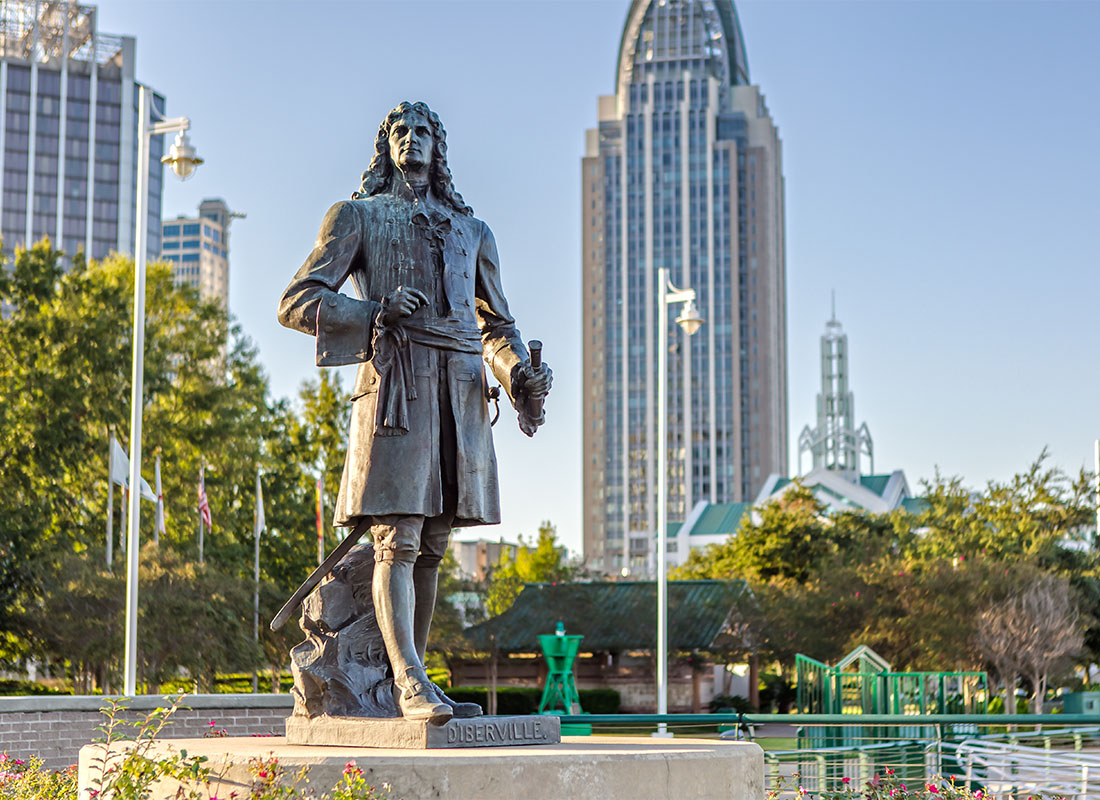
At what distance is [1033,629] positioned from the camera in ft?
107

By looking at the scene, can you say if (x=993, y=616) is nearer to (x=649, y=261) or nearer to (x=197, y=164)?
(x=197, y=164)

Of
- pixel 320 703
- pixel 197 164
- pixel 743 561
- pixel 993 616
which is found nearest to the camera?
pixel 320 703

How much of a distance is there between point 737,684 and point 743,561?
15.2 ft

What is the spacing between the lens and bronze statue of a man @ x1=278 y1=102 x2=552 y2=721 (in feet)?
21.5

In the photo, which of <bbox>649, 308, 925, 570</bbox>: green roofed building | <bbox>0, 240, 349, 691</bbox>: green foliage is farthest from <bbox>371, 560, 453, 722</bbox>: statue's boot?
<bbox>649, 308, 925, 570</bbox>: green roofed building

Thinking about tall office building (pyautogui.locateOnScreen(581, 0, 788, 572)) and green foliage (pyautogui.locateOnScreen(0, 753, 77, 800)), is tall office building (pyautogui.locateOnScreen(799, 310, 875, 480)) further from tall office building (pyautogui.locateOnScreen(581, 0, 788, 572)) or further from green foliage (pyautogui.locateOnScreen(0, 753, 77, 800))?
green foliage (pyautogui.locateOnScreen(0, 753, 77, 800))

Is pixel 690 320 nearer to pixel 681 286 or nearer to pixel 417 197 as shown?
pixel 417 197

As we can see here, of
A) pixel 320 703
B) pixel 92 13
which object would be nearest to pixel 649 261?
pixel 92 13

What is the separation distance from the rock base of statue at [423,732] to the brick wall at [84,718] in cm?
621

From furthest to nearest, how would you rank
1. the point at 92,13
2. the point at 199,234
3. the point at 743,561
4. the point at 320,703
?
the point at 199,234 < the point at 92,13 < the point at 743,561 < the point at 320,703

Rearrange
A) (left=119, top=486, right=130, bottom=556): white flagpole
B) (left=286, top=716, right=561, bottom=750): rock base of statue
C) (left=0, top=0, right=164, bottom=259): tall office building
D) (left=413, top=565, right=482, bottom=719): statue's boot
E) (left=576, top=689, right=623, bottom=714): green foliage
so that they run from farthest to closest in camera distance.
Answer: (left=0, top=0, right=164, bottom=259): tall office building → (left=576, top=689, right=623, bottom=714): green foliage → (left=119, top=486, right=130, bottom=556): white flagpole → (left=413, top=565, right=482, bottom=719): statue's boot → (left=286, top=716, right=561, bottom=750): rock base of statue

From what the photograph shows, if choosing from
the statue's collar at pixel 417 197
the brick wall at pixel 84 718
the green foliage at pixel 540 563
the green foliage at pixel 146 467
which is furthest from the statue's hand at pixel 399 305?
the green foliage at pixel 540 563

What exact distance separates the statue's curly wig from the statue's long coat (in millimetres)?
64

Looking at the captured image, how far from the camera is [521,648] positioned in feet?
132
